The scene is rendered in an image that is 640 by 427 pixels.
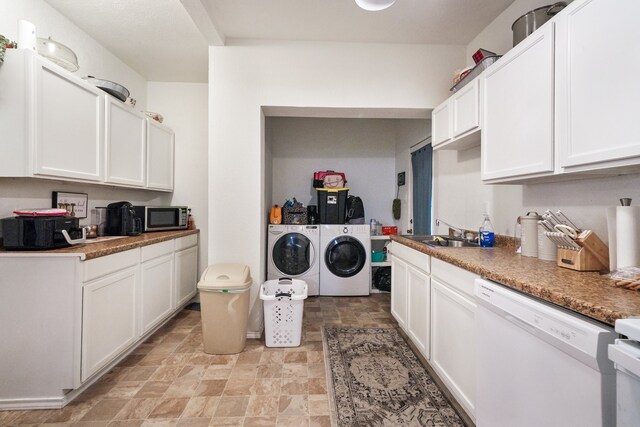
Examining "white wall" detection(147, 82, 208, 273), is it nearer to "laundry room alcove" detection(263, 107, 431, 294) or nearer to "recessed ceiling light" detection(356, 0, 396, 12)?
"laundry room alcove" detection(263, 107, 431, 294)

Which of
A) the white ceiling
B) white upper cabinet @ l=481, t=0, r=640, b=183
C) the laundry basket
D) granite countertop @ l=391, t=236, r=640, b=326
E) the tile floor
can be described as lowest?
the tile floor

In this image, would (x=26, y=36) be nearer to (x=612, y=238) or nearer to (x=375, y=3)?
(x=375, y=3)

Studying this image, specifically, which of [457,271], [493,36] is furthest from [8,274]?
[493,36]

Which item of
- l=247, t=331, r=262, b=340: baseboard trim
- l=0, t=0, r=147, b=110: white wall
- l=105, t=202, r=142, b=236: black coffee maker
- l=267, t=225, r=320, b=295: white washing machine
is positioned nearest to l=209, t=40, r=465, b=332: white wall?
l=247, t=331, r=262, b=340: baseboard trim

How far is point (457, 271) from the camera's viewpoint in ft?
4.92

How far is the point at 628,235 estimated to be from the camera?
1097 mm

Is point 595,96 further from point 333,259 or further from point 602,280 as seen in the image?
point 333,259

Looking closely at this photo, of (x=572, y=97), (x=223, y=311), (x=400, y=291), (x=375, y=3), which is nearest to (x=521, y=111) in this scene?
(x=572, y=97)

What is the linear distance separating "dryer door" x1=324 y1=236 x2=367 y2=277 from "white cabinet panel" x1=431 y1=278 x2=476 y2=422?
5.86ft

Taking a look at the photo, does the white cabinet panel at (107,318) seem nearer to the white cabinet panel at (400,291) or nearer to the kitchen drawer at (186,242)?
the kitchen drawer at (186,242)

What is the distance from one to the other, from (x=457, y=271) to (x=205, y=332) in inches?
74.1

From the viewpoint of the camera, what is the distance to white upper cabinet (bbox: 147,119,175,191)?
283 centimetres

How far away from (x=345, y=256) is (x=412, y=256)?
1.54 m

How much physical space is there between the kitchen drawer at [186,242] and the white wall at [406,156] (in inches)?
107
